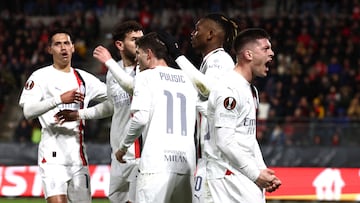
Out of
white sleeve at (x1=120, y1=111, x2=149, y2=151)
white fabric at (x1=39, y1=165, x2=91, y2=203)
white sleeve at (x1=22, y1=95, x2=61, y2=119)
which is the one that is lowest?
white fabric at (x1=39, y1=165, x2=91, y2=203)

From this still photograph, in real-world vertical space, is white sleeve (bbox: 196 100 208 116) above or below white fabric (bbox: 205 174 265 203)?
above

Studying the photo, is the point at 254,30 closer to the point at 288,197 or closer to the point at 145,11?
the point at 288,197

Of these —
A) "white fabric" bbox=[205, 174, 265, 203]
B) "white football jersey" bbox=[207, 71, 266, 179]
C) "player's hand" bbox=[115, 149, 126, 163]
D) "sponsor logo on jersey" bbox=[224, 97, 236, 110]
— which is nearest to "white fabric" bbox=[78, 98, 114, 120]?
"player's hand" bbox=[115, 149, 126, 163]

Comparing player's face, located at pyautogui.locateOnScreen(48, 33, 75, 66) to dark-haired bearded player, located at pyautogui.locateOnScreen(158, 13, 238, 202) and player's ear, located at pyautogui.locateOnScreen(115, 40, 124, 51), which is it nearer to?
player's ear, located at pyautogui.locateOnScreen(115, 40, 124, 51)

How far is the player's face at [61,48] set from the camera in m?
10.2

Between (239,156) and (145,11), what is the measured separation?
22.1 meters

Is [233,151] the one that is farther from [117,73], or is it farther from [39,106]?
[39,106]

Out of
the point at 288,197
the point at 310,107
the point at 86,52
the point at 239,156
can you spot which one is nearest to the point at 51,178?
the point at 239,156

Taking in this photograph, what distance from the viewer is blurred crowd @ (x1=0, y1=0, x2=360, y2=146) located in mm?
18172

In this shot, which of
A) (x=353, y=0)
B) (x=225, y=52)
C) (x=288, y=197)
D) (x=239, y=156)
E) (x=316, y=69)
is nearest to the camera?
(x=239, y=156)

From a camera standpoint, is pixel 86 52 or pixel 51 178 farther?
pixel 86 52

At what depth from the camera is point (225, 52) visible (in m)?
8.86

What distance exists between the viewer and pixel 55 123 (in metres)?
9.91

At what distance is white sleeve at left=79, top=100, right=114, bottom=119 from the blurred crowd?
8.16 meters
